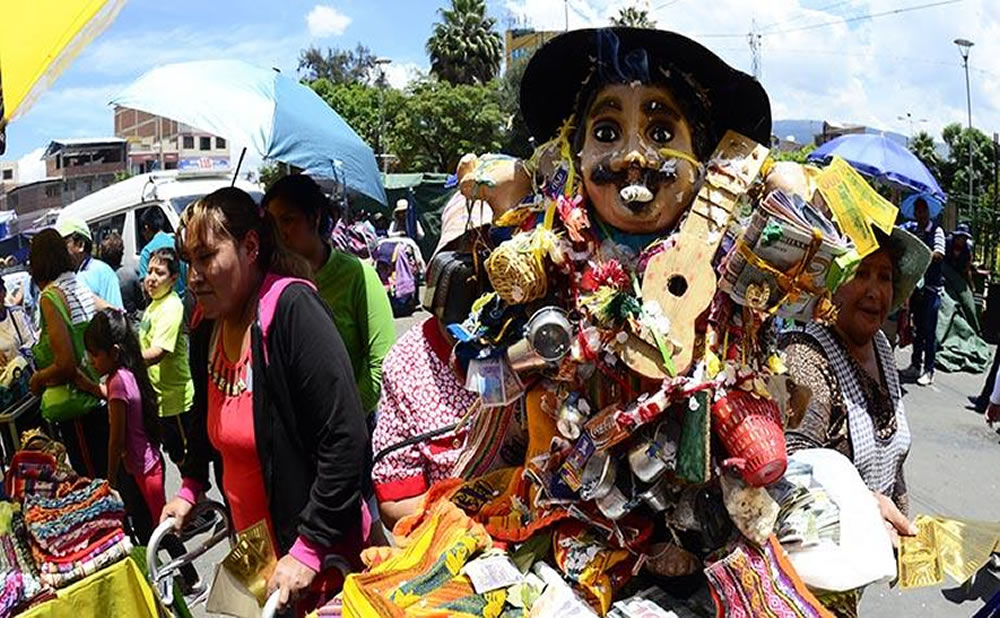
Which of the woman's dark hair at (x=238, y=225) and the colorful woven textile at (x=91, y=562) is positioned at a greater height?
the woman's dark hair at (x=238, y=225)

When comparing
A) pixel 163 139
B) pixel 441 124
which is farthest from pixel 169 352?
pixel 441 124

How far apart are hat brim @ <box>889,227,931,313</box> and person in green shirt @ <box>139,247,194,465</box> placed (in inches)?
132

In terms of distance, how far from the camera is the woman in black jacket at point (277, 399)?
219cm

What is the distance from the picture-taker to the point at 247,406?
227 centimetres

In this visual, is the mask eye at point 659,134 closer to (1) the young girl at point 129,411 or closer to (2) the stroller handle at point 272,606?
(2) the stroller handle at point 272,606

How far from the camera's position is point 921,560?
1924mm

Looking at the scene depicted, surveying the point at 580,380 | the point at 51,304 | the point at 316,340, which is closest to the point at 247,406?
the point at 316,340

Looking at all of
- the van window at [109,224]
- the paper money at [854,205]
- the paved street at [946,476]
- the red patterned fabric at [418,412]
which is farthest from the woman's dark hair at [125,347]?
the van window at [109,224]

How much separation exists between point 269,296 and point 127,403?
2.02 metres

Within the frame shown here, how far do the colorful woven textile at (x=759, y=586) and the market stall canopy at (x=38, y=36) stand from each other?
4.94 ft

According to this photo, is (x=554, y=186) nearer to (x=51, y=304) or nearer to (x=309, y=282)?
(x=309, y=282)

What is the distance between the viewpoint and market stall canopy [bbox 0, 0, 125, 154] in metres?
1.60

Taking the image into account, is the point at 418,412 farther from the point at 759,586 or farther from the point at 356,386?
the point at 759,586

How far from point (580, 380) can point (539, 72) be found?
26.7 inches
